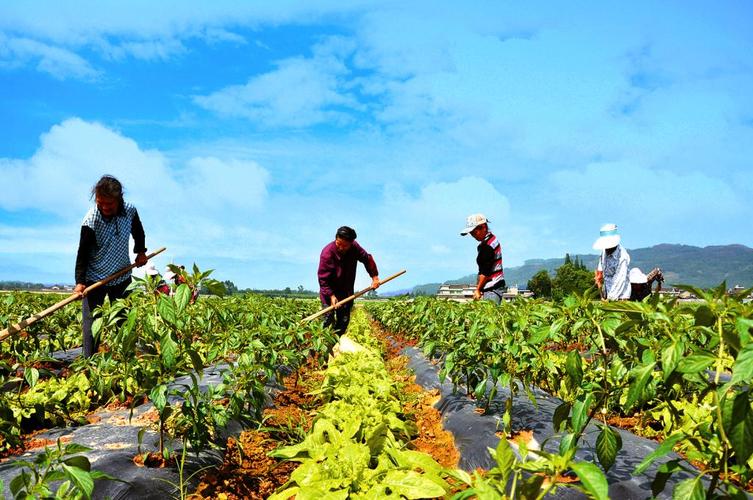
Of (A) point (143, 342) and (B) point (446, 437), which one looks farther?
(B) point (446, 437)

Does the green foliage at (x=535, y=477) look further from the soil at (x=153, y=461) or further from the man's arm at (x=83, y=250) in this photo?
the man's arm at (x=83, y=250)

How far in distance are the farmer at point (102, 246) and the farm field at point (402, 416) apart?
639mm

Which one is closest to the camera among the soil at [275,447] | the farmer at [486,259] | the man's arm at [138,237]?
the soil at [275,447]

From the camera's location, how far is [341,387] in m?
4.30

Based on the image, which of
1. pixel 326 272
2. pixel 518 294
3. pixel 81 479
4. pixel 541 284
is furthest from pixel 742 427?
pixel 541 284

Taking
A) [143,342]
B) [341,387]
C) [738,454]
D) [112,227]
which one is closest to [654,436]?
[341,387]

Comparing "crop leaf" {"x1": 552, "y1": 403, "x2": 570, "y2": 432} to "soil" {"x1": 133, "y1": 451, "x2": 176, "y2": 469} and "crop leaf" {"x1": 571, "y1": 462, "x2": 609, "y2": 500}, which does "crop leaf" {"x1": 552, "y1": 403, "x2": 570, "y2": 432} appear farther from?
"soil" {"x1": 133, "y1": 451, "x2": 176, "y2": 469}

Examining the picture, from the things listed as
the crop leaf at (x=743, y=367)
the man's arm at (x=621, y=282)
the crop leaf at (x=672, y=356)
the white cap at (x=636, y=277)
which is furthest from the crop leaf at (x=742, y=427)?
the white cap at (x=636, y=277)

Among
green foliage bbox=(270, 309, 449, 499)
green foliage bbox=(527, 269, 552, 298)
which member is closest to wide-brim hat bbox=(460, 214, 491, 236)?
green foliage bbox=(270, 309, 449, 499)

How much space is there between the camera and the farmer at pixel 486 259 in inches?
240

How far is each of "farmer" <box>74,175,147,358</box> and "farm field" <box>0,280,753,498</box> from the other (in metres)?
0.64

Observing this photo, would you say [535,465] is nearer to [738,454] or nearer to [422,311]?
[738,454]

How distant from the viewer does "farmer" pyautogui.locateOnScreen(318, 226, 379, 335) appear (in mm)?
6438

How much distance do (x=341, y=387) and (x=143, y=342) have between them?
196 centimetres
